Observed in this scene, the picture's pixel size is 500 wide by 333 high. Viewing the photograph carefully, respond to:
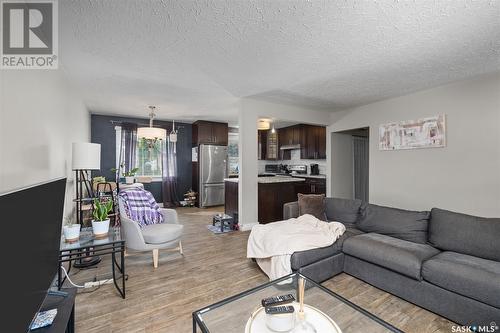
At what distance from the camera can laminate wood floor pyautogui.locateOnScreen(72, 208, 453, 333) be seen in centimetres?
183

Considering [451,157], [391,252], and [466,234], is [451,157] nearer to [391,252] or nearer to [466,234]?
[466,234]

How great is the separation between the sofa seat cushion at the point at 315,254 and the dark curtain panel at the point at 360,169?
371 centimetres

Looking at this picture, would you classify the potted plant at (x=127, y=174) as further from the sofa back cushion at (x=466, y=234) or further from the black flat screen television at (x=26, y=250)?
the sofa back cushion at (x=466, y=234)

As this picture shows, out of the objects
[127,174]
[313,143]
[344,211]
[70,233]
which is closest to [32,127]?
[70,233]

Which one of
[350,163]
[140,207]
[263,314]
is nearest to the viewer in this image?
[263,314]

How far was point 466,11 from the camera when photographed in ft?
5.96

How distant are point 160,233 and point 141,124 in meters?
4.30

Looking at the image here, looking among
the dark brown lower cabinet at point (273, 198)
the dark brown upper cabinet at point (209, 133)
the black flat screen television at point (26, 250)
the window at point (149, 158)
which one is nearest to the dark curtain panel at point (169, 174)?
the window at point (149, 158)

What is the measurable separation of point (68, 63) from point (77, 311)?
274cm

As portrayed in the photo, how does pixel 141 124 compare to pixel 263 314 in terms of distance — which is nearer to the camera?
pixel 263 314

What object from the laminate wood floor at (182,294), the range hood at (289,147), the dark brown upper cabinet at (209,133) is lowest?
the laminate wood floor at (182,294)

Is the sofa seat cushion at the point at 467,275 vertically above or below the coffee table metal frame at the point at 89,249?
below

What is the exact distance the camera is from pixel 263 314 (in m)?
1.41

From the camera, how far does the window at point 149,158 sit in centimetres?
→ 621
